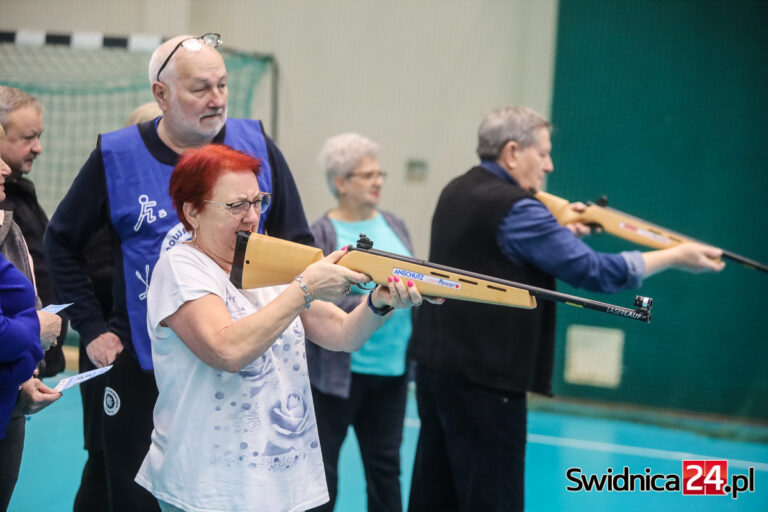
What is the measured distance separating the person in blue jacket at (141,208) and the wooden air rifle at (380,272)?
1.24ft

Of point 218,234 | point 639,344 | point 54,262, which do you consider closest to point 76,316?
point 54,262

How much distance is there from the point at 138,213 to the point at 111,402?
1.66ft

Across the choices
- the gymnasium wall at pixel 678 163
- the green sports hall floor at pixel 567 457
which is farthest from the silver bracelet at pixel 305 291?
the gymnasium wall at pixel 678 163

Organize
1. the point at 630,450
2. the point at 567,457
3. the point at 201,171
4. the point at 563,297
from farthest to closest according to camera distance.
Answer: the point at 630,450
the point at 567,457
the point at 563,297
the point at 201,171

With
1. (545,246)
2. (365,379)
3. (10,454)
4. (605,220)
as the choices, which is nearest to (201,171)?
→ (10,454)

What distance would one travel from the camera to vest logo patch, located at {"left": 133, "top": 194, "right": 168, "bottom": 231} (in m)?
2.12

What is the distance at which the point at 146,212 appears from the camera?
6.96 feet

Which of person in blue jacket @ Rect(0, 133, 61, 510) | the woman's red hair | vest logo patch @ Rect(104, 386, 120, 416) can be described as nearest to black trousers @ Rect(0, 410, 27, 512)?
person in blue jacket @ Rect(0, 133, 61, 510)

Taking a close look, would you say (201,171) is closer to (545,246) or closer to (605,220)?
(545,246)

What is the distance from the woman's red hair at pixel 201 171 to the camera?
1.75 meters

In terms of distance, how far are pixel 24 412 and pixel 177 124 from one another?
84cm

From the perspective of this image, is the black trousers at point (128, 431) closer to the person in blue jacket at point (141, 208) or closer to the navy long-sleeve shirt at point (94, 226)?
the person in blue jacket at point (141, 208)

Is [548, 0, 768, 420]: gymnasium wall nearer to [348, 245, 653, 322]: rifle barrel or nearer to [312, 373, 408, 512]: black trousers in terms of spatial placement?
[312, 373, 408, 512]: black trousers

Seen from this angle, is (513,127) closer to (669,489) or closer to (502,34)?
(669,489)
